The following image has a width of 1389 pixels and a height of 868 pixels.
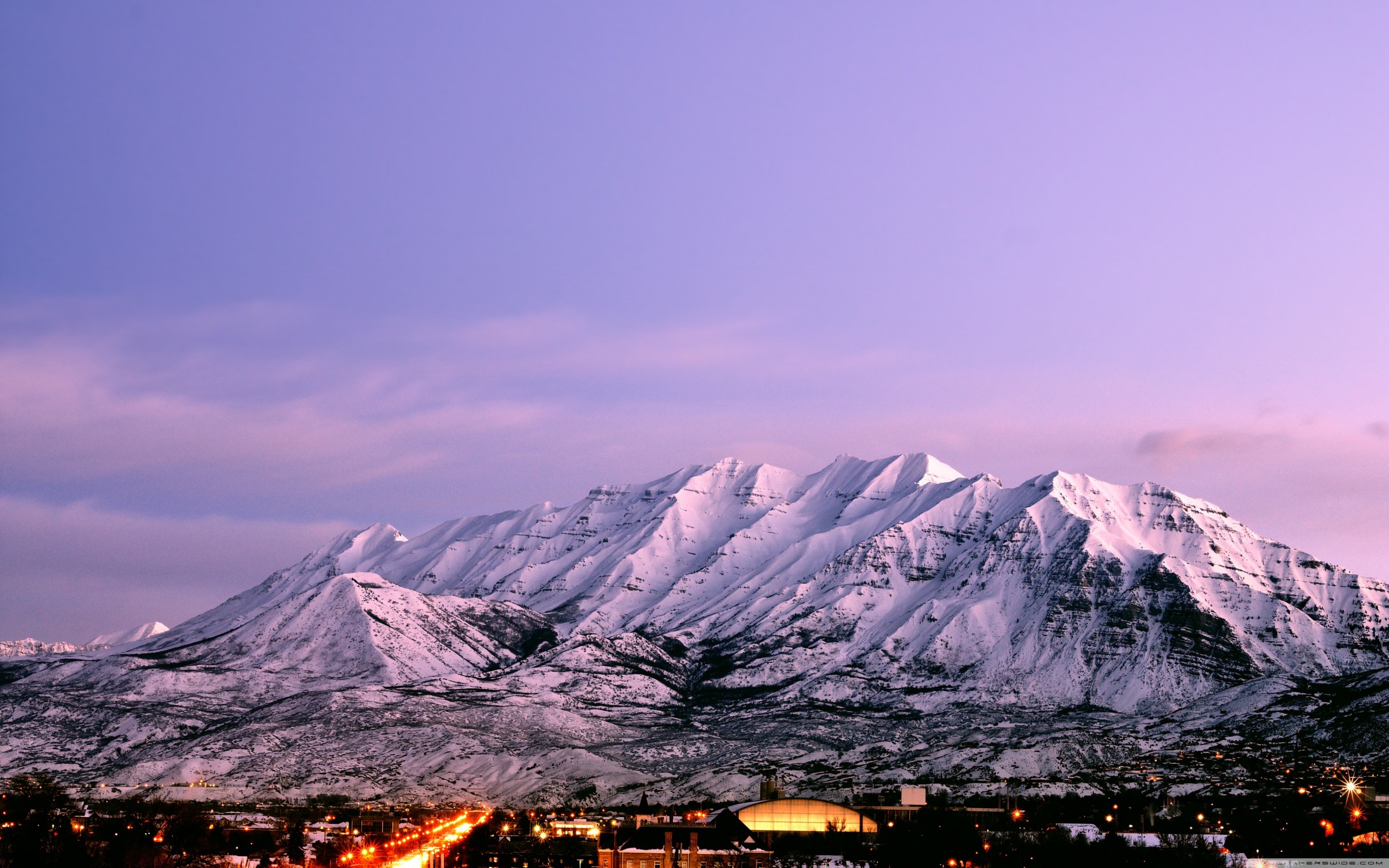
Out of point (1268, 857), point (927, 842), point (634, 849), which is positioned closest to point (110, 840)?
point (634, 849)

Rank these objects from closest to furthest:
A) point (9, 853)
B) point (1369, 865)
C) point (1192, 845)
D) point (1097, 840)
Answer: point (1369, 865), point (9, 853), point (1192, 845), point (1097, 840)

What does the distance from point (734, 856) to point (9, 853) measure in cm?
7467

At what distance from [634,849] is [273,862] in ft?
140

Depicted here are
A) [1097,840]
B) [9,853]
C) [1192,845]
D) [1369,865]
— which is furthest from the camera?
[1097,840]

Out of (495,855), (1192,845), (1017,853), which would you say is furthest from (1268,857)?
(495,855)

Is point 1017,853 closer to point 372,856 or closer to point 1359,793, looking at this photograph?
point 1359,793

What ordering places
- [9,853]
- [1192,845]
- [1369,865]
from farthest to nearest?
[1192,845]
[9,853]
[1369,865]

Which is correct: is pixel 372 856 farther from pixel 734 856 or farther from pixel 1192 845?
pixel 1192 845

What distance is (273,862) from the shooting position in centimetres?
18638

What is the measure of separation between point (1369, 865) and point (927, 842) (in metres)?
56.9

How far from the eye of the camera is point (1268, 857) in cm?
17712

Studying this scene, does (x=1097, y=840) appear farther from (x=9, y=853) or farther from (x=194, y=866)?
(x=9, y=853)

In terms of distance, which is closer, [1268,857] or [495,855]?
[1268,857]

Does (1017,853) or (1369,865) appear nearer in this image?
(1369,865)
